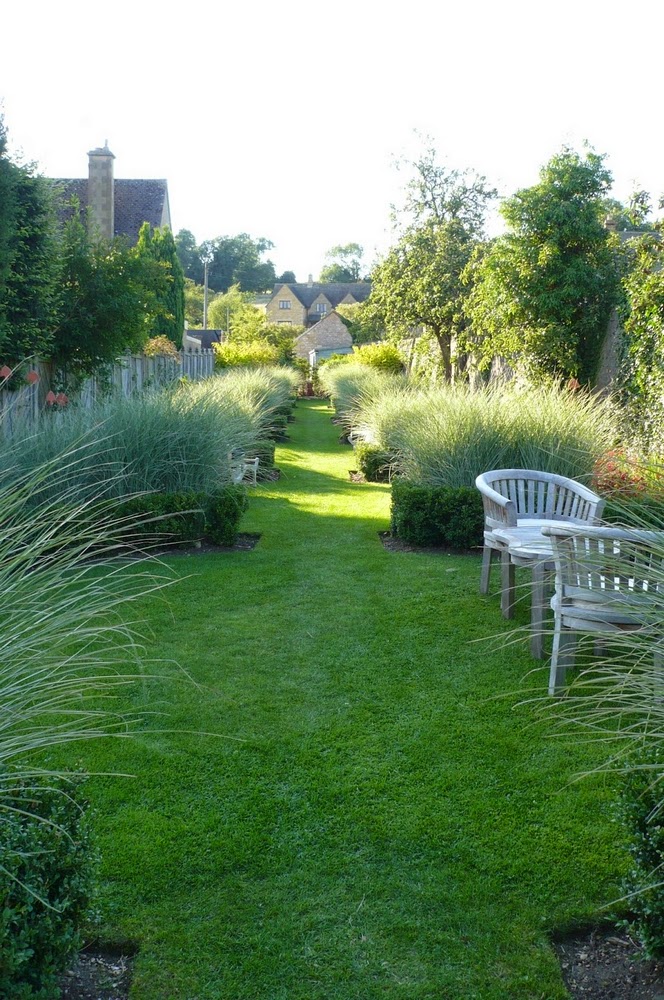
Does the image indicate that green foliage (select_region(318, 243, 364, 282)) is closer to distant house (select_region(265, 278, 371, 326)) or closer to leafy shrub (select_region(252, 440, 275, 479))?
distant house (select_region(265, 278, 371, 326))

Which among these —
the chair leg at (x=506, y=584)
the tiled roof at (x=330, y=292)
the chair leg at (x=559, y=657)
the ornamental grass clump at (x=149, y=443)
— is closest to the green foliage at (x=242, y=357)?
the ornamental grass clump at (x=149, y=443)

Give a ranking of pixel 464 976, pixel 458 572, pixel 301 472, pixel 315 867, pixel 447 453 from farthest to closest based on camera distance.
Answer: pixel 301 472 < pixel 447 453 < pixel 458 572 < pixel 315 867 < pixel 464 976

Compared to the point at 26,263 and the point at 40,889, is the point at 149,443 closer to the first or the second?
the point at 26,263

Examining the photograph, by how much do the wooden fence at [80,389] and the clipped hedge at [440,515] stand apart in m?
3.15

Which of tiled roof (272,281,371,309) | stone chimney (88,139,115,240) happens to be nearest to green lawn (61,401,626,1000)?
stone chimney (88,139,115,240)

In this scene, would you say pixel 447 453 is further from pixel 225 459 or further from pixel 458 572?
pixel 225 459

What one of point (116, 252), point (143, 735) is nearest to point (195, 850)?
point (143, 735)

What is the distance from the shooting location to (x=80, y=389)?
11328mm

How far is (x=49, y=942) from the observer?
2049 millimetres

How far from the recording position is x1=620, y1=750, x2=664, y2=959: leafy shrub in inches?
88.3

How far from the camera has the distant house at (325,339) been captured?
61969 mm

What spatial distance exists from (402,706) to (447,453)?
14.3 feet

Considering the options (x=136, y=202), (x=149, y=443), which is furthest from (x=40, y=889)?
(x=136, y=202)

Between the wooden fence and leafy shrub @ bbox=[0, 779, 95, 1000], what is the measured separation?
5.90ft
